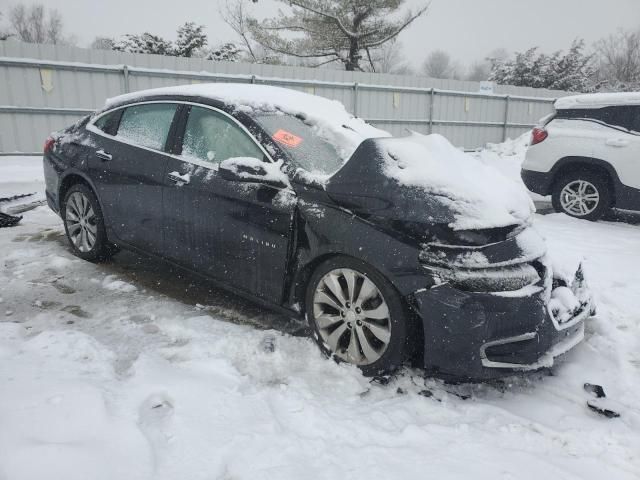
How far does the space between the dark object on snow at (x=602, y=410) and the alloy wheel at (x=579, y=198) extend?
5192 millimetres

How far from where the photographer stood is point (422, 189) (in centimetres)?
272

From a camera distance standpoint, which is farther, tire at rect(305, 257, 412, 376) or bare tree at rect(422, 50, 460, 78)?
bare tree at rect(422, 50, 460, 78)

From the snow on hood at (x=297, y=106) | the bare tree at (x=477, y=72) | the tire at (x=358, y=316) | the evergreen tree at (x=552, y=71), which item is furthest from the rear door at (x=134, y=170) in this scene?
the bare tree at (x=477, y=72)

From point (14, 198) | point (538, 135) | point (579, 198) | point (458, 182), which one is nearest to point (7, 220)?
point (14, 198)

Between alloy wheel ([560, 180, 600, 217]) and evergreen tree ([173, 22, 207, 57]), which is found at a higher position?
evergreen tree ([173, 22, 207, 57])

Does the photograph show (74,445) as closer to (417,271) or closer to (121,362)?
(121,362)

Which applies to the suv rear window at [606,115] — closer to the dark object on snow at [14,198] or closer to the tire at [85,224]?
the tire at [85,224]

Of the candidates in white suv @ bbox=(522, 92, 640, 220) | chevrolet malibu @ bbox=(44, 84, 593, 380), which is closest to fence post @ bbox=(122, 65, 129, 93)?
chevrolet malibu @ bbox=(44, 84, 593, 380)

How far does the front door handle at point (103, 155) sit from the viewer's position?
4156 mm

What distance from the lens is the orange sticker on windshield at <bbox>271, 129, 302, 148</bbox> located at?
128 inches

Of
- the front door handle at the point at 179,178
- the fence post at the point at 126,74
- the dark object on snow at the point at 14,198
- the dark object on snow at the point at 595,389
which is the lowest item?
the dark object on snow at the point at 595,389

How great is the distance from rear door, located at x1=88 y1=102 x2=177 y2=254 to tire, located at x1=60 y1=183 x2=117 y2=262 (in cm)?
19

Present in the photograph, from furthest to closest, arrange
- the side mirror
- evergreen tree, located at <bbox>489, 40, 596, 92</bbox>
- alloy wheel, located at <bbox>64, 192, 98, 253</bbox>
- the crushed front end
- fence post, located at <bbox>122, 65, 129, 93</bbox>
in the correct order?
evergreen tree, located at <bbox>489, 40, 596, 92</bbox> → fence post, located at <bbox>122, 65, 129, 93</bbox> → alloy wheel, located at <bbox>64, 192, 98, 253</bbox> → the side mirror → the crushed front end

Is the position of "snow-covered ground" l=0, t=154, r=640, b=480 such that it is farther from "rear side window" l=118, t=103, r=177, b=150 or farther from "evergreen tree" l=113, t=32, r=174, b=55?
"evergreen tree" l=113, t=32, r=174, b=55
